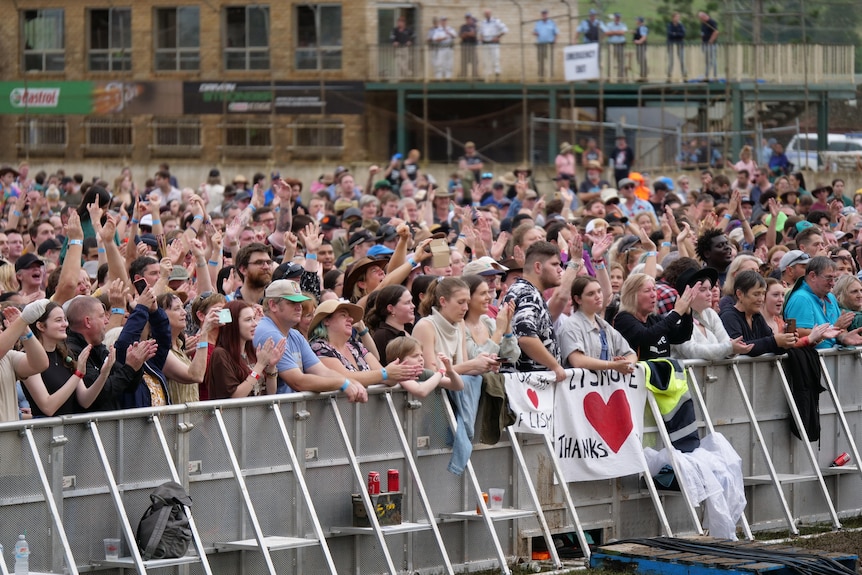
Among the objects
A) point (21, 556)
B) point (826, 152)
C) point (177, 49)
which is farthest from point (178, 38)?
point (21, 556)

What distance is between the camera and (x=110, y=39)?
155ft

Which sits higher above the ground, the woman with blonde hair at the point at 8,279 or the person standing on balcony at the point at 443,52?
the person standing on balcony at the point at 443,52

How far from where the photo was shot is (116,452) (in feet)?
29.7

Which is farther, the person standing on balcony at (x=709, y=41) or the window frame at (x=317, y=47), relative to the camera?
the window frame at (x=317, y=47)

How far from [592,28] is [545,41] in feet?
7.71

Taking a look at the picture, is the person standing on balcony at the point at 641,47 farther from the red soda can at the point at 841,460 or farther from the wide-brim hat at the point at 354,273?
the wide-brim hat at the point at 354,273

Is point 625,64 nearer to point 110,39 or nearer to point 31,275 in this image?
point 110,39

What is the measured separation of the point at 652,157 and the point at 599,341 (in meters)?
22.5

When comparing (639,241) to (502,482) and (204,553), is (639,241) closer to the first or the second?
(502,482)

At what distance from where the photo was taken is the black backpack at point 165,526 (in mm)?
8953

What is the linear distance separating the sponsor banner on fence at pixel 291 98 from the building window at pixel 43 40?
6381 millimetres

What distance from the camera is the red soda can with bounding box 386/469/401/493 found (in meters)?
10.3

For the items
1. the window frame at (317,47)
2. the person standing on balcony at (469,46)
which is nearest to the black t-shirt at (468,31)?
the person standing on balcony at (469,46)

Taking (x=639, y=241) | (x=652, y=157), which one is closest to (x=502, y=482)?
(x=639, y=241)
